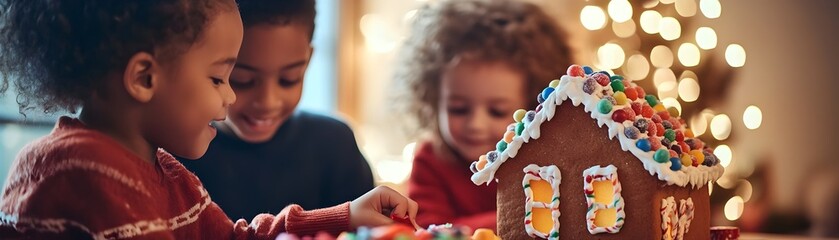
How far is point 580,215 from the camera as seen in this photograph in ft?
4.27

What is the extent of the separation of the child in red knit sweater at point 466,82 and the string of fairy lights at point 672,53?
1.08 metres

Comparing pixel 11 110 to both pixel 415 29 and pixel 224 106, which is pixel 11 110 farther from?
pixel 224 106

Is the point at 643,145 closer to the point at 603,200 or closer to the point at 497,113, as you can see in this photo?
the point at 603,200

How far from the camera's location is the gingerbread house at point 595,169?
125cm

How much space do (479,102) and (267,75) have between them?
23.4 inches

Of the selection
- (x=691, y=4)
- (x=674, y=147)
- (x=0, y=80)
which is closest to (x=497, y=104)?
(x=674, y=147)

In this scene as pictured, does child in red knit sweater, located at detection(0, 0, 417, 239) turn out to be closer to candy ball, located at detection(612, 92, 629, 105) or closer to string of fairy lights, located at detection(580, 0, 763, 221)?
candy ball, located at detection(612, 92, 629, 105)

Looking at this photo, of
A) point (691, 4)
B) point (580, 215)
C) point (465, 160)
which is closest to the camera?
point (580, 215)

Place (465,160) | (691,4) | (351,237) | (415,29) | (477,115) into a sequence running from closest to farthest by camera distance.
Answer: (351,237) → (477,115) → (465,160) → (415,29) → (691,4)

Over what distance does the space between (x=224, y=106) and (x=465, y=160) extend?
3.66ft

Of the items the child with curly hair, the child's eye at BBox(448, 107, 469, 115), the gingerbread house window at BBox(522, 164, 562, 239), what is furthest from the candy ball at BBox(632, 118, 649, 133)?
the child's eye at BBox(448, 107, 469, 115)

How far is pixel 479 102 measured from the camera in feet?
6.87

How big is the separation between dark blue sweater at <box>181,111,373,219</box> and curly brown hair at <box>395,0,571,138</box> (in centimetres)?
34

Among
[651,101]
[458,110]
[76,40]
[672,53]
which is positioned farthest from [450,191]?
[672,53]
